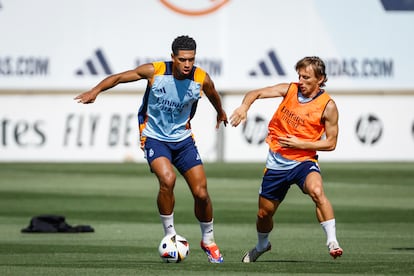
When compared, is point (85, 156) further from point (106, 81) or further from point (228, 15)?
point (106, 81)

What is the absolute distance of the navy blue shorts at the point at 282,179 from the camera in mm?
13477

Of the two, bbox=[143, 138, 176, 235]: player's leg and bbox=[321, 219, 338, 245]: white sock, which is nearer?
bbox=[321, 219, 338, 245]: white sock

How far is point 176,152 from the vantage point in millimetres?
13992

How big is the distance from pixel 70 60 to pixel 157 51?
7.24 feet

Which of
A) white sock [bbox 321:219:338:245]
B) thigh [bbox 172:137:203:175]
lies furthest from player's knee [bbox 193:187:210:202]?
white sock [bbox 321:219:338:245]

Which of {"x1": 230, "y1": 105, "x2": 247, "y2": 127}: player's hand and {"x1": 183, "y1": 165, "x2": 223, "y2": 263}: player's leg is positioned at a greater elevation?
{"x1": 230, "y1": 105, "x2": 247, "y2": 127}: player's hand

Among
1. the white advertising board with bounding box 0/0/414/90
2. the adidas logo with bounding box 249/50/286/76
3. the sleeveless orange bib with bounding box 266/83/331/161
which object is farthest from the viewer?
the adidas logo with bounding box 249/50/286/76

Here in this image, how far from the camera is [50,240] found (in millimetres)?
17031

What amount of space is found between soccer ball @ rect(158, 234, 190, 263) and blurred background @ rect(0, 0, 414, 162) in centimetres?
2123

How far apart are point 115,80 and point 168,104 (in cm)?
59

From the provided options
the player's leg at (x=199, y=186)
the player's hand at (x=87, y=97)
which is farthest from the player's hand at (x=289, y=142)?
the player's hand at (x=87, y=97)

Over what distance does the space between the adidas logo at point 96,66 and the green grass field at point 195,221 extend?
2.69 meters

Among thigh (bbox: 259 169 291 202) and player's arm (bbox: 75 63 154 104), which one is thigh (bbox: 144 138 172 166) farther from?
thigh (bbox: 259 169 291 202)

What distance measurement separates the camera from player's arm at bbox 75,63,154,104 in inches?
528
